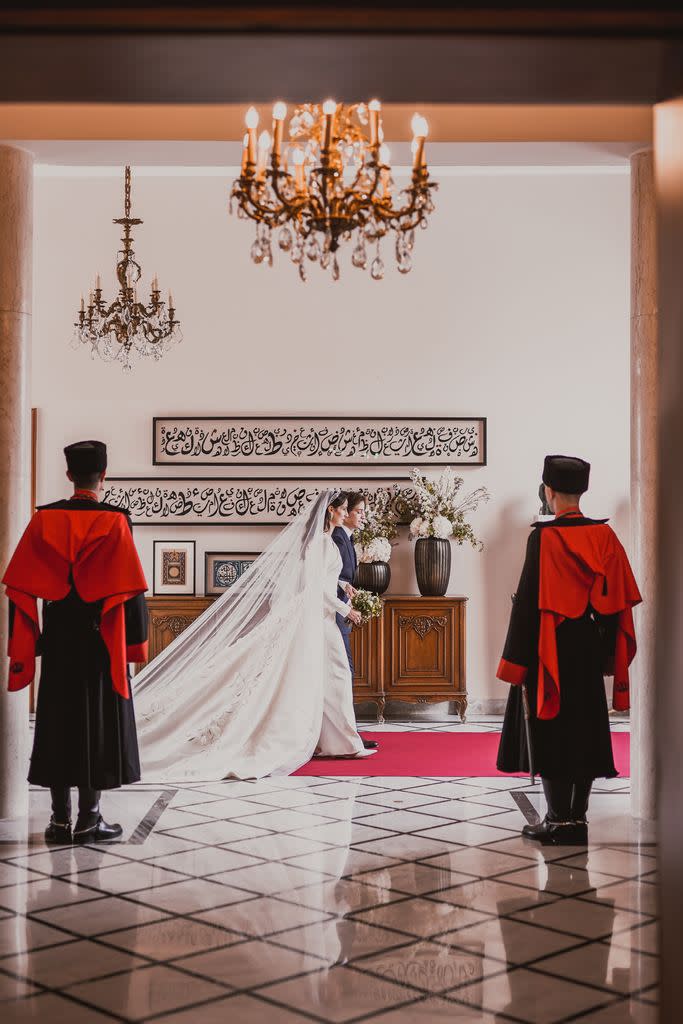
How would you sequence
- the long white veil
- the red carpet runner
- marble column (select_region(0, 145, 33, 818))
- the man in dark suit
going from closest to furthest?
marble column (select_region(0, 145, 33, 818)) → the long white veil → the red carpet runner → the man in dark suit

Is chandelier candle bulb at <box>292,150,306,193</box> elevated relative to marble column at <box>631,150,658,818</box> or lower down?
elevated

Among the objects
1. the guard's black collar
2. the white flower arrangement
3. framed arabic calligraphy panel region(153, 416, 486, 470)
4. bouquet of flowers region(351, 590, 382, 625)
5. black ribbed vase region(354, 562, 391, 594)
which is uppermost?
framed arabic calligraphy panel region(153, 416, 486, 470)

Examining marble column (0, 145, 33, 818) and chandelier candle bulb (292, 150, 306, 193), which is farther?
marble column (0, 145, 33, 818)

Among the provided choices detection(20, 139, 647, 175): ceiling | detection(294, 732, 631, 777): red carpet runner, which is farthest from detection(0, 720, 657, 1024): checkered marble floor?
detection(20, 139, 647, 175): ceiling

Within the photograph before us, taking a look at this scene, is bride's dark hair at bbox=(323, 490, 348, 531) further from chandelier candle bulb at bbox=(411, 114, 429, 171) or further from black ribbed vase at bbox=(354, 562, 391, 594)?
chandelier candle bulb at bbox=(411, 114, 429, 171)

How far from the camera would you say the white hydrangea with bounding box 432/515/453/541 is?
955cm

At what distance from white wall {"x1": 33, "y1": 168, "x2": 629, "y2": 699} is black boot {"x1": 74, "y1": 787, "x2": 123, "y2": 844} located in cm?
458

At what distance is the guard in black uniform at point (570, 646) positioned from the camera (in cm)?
540

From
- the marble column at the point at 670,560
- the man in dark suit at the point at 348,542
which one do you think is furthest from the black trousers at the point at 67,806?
the marble column at the point at 670,560

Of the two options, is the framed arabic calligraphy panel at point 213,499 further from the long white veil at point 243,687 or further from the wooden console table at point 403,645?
the long white veil at point 243,687

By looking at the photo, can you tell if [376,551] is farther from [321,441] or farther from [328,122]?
[328,122]

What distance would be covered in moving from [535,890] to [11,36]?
12.5 feet

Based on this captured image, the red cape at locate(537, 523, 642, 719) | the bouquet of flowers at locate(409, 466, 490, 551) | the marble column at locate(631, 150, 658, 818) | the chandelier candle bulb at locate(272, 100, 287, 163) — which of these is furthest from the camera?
the bouquet of flowers at locate(409, 466, 490, 551)

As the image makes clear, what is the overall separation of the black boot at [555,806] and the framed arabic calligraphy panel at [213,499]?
Answer: 4.79 metres
